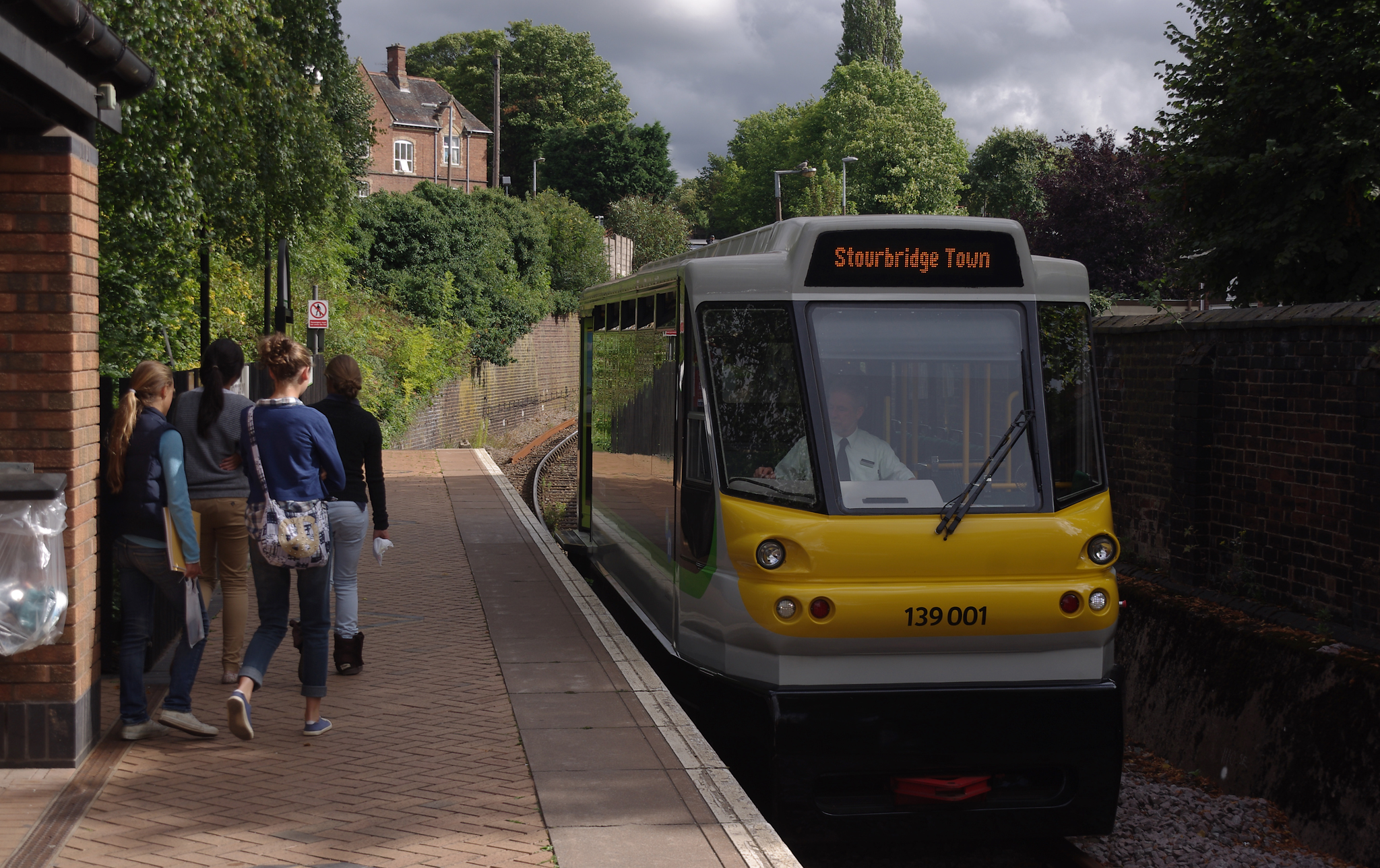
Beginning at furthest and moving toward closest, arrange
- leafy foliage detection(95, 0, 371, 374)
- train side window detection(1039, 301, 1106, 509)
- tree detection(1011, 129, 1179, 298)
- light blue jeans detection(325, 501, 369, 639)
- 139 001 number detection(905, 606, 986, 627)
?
1. tree detection(1011, 129, 1179, 298)
2. leafy foliage detection(95, 0, 371, 374)
3. light blue jeans detection(325, 501, 369, 639)
4. train side window detection(1039, 301, 1106, 509)
5. 139 001 number detection(905, 606, 986, 627)

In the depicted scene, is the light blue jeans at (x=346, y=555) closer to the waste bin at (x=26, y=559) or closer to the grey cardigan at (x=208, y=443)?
the grey cardigan at (x=208, y=443)

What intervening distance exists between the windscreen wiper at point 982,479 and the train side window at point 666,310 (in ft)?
6.43

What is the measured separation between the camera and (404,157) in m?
75.1

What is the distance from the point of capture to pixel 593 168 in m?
78.5

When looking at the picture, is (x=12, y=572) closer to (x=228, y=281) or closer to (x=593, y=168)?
(x=228, y=281)

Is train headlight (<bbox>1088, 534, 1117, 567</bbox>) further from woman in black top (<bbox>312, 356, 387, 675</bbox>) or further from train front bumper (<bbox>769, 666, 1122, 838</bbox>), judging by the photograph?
woman in black top (<bbox>312, 356, 387, 675</bbox>)

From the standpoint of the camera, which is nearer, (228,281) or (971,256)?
(971,256)

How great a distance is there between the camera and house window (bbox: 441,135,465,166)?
76.0 metres

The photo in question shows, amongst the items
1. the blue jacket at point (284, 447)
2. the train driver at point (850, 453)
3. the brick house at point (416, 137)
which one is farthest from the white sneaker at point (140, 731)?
the brick house at point (416, 137)

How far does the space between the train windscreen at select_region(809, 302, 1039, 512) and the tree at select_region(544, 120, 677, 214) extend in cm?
7231

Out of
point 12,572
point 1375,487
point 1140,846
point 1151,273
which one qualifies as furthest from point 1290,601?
point 1151,273

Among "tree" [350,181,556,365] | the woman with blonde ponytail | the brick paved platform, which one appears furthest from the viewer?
"tree" [350,181,556,365]

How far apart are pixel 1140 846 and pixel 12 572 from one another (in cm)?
562

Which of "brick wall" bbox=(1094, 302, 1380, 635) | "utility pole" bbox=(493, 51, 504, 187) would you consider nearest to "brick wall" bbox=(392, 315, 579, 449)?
"utility pole" bbox=(493, 51, 504, 187)
